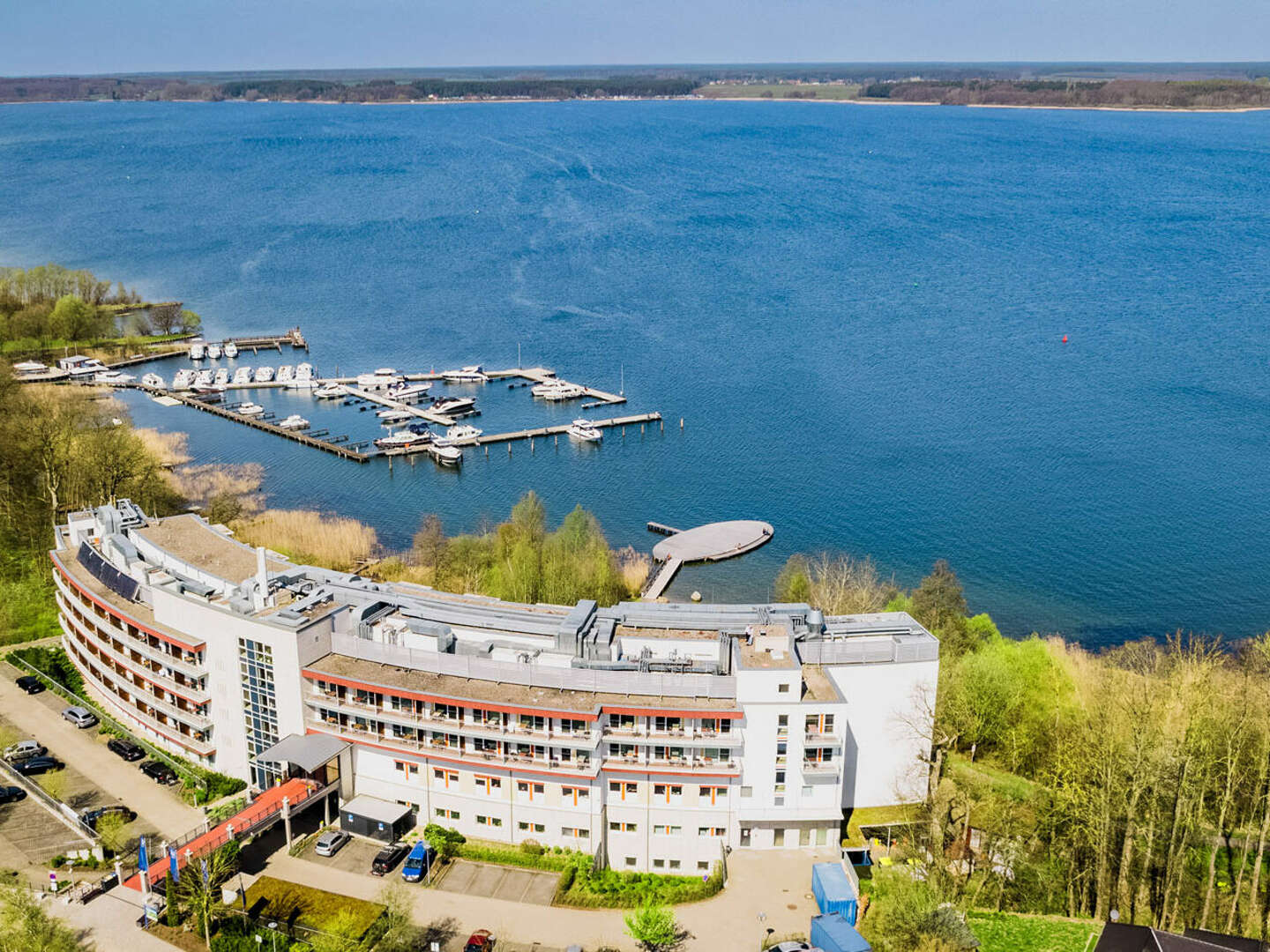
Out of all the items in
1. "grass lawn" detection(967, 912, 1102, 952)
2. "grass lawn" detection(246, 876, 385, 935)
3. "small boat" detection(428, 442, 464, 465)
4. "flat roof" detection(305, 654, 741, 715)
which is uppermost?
"flat roof" detection(305, 654, 741, 715)

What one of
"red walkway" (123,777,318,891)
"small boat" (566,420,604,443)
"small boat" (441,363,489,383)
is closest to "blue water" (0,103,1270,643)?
"small boat" (566,420,604,443)

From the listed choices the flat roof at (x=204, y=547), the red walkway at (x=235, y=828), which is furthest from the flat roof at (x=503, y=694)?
the flat roof at (x=204, y=547)

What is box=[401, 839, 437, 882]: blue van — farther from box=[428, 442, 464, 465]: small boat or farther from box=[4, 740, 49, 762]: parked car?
box=[428, 442, 464, 465]: small boat

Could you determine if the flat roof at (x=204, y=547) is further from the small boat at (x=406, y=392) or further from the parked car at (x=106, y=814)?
the small boat at (x=406, y=392)

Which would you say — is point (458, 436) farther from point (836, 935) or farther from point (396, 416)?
point (836, 935)

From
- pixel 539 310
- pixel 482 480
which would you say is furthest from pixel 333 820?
pixel 539 310

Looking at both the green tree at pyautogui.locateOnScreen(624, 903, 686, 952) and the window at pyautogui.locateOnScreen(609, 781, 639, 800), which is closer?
the green tree at pyautogui.locateOnScreen(624, 903, 686, 952)

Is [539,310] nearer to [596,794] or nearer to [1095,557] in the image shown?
[1095,557]

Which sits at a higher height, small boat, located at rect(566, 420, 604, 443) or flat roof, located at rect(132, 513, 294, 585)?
flat roof, located at rect(132, 513, 294, 585)
